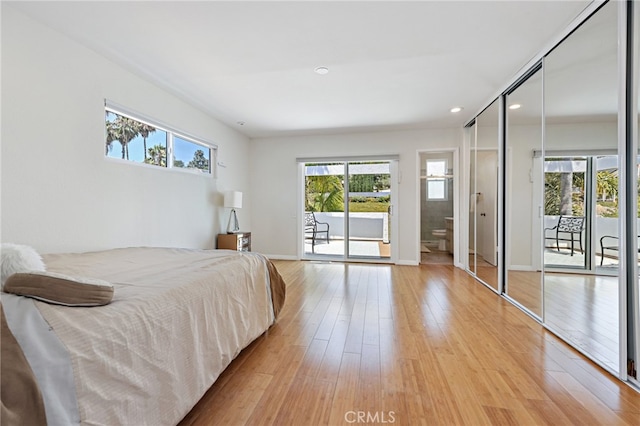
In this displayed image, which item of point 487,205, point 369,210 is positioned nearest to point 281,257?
point 369,210

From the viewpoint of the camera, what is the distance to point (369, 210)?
5.60m

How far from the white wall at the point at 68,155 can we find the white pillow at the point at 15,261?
101 centimetres

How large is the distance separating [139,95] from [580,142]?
4.18 meters

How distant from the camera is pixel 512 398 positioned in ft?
5.09

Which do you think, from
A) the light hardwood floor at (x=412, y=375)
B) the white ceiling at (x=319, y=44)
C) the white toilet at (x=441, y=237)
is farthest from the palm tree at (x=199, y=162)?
the white toilet at (x=441, y=237)

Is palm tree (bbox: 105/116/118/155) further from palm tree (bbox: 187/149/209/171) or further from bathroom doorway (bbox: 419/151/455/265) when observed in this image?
bathroom doorway (bbox: 419/151/455/265)

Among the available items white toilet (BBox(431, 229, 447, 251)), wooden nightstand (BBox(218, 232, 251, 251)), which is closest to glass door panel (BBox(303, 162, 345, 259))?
wooden nightstand (BBox(218, 232, 251, 251))

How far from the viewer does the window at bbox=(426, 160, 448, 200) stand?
5.48 metres

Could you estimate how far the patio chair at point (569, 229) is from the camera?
2168 mm

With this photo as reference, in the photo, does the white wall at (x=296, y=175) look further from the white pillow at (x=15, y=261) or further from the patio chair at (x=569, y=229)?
the white pillow at (x=15, y=261)

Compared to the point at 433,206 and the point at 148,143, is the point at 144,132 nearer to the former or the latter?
the point at 148,143

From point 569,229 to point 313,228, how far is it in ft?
13.8

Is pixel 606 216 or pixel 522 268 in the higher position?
pixel 606 216

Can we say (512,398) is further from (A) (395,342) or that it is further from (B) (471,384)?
(A) (395,342)
